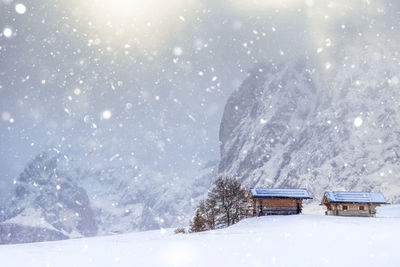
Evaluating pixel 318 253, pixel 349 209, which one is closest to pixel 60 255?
pixel 318 253

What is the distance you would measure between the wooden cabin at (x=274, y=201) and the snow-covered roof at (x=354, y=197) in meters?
3.17

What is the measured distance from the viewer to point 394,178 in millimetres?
161500

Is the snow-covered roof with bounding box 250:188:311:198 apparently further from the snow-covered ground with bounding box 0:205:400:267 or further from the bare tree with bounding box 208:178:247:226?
the snow-covered ground with bounding box 0:205:400:267

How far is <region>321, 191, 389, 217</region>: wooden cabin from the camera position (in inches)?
1839

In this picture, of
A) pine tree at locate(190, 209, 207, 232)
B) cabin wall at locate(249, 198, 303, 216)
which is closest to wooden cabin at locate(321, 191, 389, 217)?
cabin wall at locate(249, 198, 303, 216)

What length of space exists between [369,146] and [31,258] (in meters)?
199

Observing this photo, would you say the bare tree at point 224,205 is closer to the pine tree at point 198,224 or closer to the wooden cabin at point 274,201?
the pine tree at point 198,224

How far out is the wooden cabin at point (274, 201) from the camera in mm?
46844

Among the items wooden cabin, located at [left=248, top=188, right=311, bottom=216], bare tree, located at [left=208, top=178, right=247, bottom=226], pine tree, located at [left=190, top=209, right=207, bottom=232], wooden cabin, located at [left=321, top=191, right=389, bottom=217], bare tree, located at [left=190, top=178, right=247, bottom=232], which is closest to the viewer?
wooden cabin, located at [left=321, top=191, right=389, bottom=217]

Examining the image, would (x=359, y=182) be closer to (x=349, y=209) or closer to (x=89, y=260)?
(x=349, y=209)

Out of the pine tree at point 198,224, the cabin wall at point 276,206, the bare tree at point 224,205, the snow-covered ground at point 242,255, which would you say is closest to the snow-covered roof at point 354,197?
the cabin wall at point 276,206

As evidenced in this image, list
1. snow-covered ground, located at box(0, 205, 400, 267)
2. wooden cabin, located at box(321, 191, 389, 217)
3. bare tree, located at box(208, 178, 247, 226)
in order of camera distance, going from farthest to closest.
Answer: bare tree, located at box(208, 178, 247, 226), wooden cabin, located at box(321, 191, 389, 217), snow-covered ground, located at box(0, 205, 400, 267)

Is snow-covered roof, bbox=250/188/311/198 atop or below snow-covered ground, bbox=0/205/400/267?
atop

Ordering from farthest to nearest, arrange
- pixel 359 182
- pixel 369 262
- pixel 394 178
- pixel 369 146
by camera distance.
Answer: pixel 369 146, pixel 359 182, pixel 394 178, pixel 369 262
